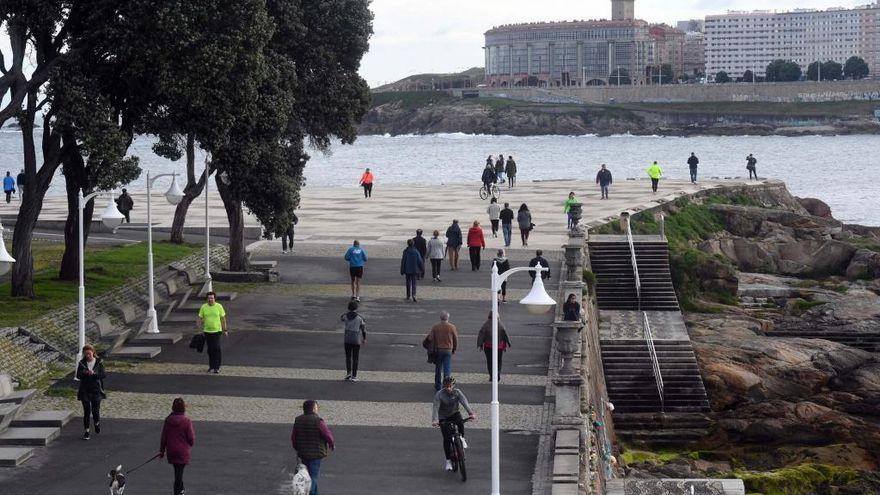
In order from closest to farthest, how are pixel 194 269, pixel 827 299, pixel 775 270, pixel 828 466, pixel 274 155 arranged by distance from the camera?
1. pixel 828 466
2. pixel 274 155
3. pixel 194 269
4. pixel 827 299
5. pixel 775 270

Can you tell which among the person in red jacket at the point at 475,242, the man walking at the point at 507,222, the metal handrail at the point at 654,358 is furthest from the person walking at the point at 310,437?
the man walking at the point at 507,222

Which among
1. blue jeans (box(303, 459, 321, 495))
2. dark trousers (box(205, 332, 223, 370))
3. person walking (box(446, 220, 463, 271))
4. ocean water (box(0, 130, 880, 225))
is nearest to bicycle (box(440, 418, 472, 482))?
blue jeans (box(303, 459, 321, 495))

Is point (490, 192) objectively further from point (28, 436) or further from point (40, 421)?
point (28, 436)

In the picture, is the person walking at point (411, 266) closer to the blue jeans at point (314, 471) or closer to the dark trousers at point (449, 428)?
the dark trousers at point (449, 428)

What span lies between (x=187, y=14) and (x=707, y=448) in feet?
44.3

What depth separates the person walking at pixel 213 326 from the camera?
24391mm

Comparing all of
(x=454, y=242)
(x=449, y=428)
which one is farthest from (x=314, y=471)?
(x=454, y=242)

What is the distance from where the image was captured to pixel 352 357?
81.8ft

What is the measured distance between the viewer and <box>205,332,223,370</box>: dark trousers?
81.5ft

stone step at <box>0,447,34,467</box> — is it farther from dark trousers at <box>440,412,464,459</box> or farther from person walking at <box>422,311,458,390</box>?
person walking at <box>422,311,458,390</box>

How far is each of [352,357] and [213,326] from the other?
2.49 meters

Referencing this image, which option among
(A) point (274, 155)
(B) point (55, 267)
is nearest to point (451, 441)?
(A) point (274, 155)

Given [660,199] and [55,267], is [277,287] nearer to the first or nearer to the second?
[55,267]

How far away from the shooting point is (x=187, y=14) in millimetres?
28469
